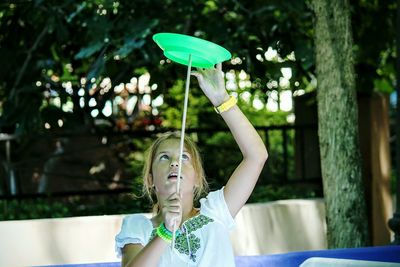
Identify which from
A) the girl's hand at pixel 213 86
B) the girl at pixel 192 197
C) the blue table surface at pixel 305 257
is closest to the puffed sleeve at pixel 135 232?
the girl at pixel 192 197

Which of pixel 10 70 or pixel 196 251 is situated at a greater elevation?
pixel 10 70

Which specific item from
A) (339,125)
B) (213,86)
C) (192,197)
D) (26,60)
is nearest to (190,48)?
(213,86)

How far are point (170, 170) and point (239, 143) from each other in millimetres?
288

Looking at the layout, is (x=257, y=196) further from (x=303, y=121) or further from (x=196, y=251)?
(x=196, y=251)

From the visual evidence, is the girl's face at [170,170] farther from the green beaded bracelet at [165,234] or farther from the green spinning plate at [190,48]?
the green spinning plate at [190,48]

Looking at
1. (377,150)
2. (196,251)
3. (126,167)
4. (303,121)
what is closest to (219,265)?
(196,251)

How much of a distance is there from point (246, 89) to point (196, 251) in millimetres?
4749

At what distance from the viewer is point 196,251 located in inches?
114

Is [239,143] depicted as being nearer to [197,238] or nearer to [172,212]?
[197,238]

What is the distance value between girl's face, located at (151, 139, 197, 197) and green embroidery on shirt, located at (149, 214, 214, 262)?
109mm

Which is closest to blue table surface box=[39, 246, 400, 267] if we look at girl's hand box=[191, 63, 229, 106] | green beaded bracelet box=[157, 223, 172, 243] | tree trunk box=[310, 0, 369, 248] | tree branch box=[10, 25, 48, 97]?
girl's hand box=[191, 63, 229, 106]

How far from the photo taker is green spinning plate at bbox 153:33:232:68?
274 cm

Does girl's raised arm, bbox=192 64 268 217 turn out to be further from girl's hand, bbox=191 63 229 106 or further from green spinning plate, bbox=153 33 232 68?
green spinning plate, bbox=153 33 232 68

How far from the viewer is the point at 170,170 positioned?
115 inches
